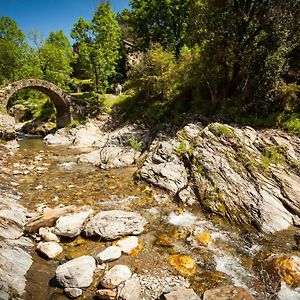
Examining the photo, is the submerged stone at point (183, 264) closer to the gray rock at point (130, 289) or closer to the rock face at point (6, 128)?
the gray rock at point (130, 289)

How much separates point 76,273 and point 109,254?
3.81 ft

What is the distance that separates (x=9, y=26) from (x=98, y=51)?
22.5 meters

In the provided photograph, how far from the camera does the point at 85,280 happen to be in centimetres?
689

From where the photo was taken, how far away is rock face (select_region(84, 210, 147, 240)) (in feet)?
29.1

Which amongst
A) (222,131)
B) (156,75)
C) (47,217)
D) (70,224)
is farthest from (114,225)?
(156,75)

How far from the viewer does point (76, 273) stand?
6.96 meters

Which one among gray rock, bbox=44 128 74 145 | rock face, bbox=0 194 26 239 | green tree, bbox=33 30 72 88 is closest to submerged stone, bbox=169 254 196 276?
rock face, bbox=0 194 26 239

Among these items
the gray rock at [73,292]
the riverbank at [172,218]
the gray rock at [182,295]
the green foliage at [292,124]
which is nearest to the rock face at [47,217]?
the riverbank at [172,218]

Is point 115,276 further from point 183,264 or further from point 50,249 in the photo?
point 50,249

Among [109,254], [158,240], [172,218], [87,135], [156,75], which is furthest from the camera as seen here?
[87,135]

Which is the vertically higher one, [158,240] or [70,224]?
[70,224]

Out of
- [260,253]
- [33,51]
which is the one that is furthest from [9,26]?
[260,253]

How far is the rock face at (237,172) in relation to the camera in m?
10.2

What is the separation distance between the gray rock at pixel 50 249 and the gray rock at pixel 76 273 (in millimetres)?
870
